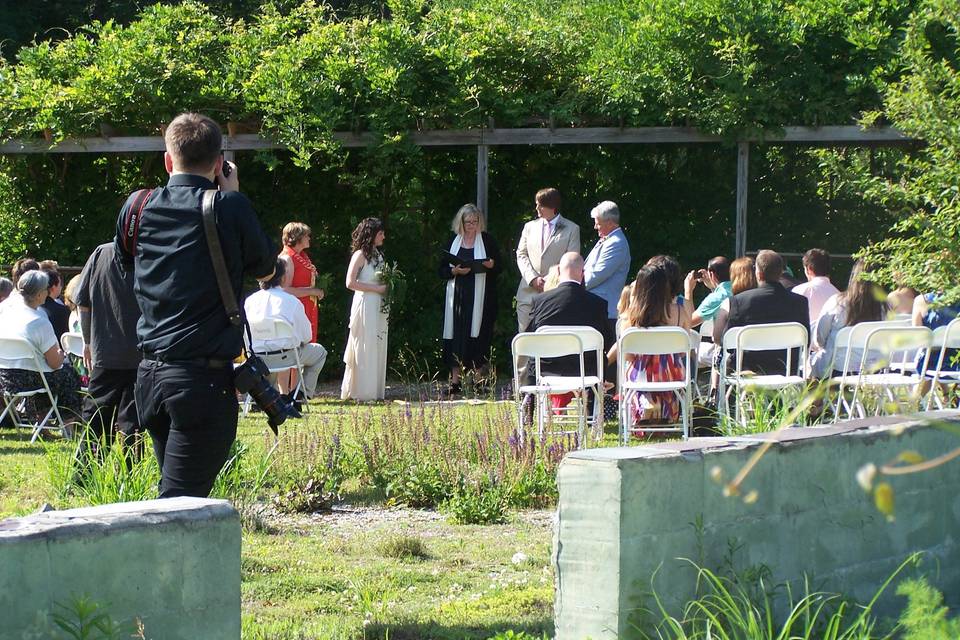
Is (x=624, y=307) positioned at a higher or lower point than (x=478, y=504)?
higher

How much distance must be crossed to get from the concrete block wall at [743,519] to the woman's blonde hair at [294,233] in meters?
7.26

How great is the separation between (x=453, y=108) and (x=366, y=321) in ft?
8.49

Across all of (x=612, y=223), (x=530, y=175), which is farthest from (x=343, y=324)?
(x=612, y=223)

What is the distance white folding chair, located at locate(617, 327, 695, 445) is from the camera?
8000 mm

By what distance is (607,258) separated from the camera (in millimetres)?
10336

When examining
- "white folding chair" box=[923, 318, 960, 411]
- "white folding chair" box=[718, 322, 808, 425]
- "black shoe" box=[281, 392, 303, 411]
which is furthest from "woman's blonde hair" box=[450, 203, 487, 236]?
"white folding chair" box=[923, 318, 960, 411]

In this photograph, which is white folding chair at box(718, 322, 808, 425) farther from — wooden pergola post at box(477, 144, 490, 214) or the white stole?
wooden pergola post at box(477, 144, 490, 214)

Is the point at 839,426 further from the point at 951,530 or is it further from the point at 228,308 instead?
the point at 228,308

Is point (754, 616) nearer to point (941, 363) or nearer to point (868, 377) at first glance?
point (868, 377)

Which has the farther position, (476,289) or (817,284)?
(476,289)

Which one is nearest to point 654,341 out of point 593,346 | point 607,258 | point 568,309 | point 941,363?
point 593,346

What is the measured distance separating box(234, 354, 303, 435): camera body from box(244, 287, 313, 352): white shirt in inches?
208

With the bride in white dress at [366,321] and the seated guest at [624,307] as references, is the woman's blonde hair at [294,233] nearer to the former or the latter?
the bride in white dress at [366,321]

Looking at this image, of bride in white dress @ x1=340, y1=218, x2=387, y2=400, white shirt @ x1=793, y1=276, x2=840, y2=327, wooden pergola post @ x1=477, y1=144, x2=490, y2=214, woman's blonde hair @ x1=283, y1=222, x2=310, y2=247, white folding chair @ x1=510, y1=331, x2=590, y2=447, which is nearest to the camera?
white folding chair @ x1=510, y1=331, x2=590, y2=447
